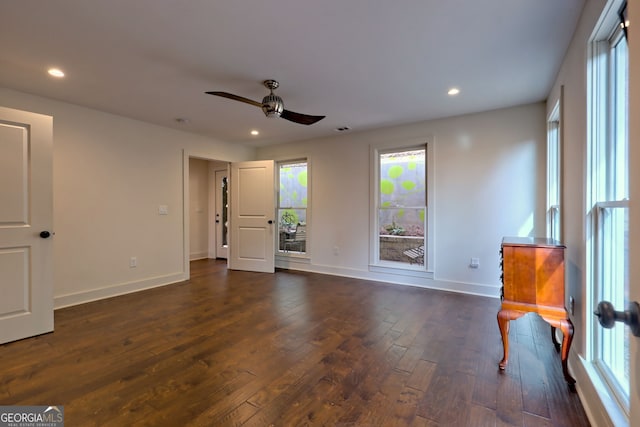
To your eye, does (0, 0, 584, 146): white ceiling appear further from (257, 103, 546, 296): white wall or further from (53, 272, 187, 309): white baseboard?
(53, 272, 187, 309): white baseboard

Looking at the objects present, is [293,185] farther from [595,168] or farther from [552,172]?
[595,168]

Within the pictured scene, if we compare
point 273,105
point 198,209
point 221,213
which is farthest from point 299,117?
point 198,209

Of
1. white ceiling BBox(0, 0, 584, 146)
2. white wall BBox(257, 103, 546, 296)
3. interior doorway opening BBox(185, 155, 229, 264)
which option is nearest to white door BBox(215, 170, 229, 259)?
interior doorway opening BBox(185, 155, 229, 264)

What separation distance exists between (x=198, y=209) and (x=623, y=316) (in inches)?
275

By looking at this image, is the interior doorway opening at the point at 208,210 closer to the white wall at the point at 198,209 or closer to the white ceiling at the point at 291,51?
the white wall at the point at 198,209

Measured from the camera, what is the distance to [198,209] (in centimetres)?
669

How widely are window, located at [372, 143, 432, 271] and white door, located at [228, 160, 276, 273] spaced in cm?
188

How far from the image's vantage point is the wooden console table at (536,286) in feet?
Answer: 6.38

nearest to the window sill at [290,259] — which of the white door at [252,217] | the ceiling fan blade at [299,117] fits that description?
the white door at [252,217]

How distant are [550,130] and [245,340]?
3.94m

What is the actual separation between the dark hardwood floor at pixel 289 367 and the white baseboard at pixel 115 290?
0.17 m

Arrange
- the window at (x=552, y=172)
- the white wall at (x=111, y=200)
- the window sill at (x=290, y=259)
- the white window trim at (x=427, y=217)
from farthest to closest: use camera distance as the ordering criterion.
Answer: the window sill at (x=290, y=259), the white window trim at (x=427, y=217), the white wall at (x=111, y=200), the window at (x=552, y=172)

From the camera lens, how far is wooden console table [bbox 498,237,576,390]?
1.94 m

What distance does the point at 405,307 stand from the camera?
337 cm
